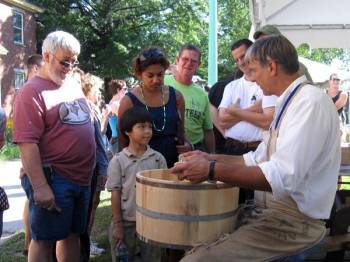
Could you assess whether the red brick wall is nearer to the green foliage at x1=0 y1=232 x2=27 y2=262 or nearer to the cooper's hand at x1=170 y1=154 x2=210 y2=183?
the green foliage at x1=0 y1=232 x2=27 y2=262

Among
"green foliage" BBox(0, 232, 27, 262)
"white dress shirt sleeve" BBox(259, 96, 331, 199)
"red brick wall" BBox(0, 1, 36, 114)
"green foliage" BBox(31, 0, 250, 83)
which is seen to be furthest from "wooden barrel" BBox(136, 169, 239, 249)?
"green foliage" BBox(31, 0, 250, 83)

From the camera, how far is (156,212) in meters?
2.34

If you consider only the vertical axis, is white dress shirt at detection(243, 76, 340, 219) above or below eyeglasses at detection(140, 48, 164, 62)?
below

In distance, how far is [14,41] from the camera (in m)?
25.8

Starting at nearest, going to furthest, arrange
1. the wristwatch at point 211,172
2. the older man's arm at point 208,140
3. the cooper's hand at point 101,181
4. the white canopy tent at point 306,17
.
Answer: the wristwatch at point 211,172, the cooper's hand at point 101,181, the older man's arm at point 208,140, the white canopy tent at point 306,17

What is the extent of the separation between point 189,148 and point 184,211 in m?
1.37

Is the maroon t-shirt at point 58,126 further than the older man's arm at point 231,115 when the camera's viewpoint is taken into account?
No

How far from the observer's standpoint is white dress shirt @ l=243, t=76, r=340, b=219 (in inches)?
83.1

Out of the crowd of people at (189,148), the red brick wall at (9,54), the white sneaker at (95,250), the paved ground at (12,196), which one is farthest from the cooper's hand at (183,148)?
the red brick wall at (9,54)

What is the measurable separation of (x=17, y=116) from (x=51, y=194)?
0.52 metres

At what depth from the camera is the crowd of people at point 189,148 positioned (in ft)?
7.21

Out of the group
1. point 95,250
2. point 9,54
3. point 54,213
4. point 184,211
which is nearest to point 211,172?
point 184,211

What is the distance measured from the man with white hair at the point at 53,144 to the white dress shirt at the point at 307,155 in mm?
1447

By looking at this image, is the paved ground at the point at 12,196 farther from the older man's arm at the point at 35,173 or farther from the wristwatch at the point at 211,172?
the wristwatch at the point at 211,172
